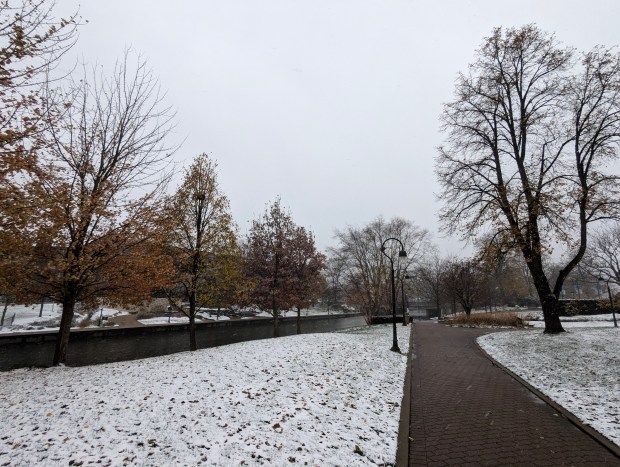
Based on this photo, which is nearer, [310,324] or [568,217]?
[568,217]

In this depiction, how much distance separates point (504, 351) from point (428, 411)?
8566mm

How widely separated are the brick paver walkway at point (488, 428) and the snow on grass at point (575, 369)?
1.74 feet

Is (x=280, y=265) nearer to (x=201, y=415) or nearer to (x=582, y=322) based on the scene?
(x=201, y=415)

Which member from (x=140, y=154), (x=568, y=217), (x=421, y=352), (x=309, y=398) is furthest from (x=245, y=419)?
(x=568, y=217)

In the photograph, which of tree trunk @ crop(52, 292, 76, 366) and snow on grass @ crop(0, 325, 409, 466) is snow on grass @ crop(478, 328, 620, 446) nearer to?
snow on grass @ crop(0, 325, 409, 466)

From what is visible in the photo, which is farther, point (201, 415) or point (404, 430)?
A: point (404, 430)

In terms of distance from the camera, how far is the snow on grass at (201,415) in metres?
4.50

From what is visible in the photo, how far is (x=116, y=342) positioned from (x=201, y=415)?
16712 millimetres

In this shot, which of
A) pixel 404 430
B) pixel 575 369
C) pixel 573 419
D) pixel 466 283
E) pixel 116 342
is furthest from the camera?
pixel 466 283

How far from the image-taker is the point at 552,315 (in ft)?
53.1

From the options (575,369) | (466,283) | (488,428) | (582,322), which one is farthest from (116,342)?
(582,322)

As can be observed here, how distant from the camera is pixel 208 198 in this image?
1584cm

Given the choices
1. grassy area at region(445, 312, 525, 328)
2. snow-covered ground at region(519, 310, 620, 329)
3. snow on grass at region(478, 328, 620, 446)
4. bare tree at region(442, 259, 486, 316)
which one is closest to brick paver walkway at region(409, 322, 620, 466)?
snow on grass at region(478, 328, 620, 446)

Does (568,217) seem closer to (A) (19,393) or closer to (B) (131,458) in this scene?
(B) (131,458)
